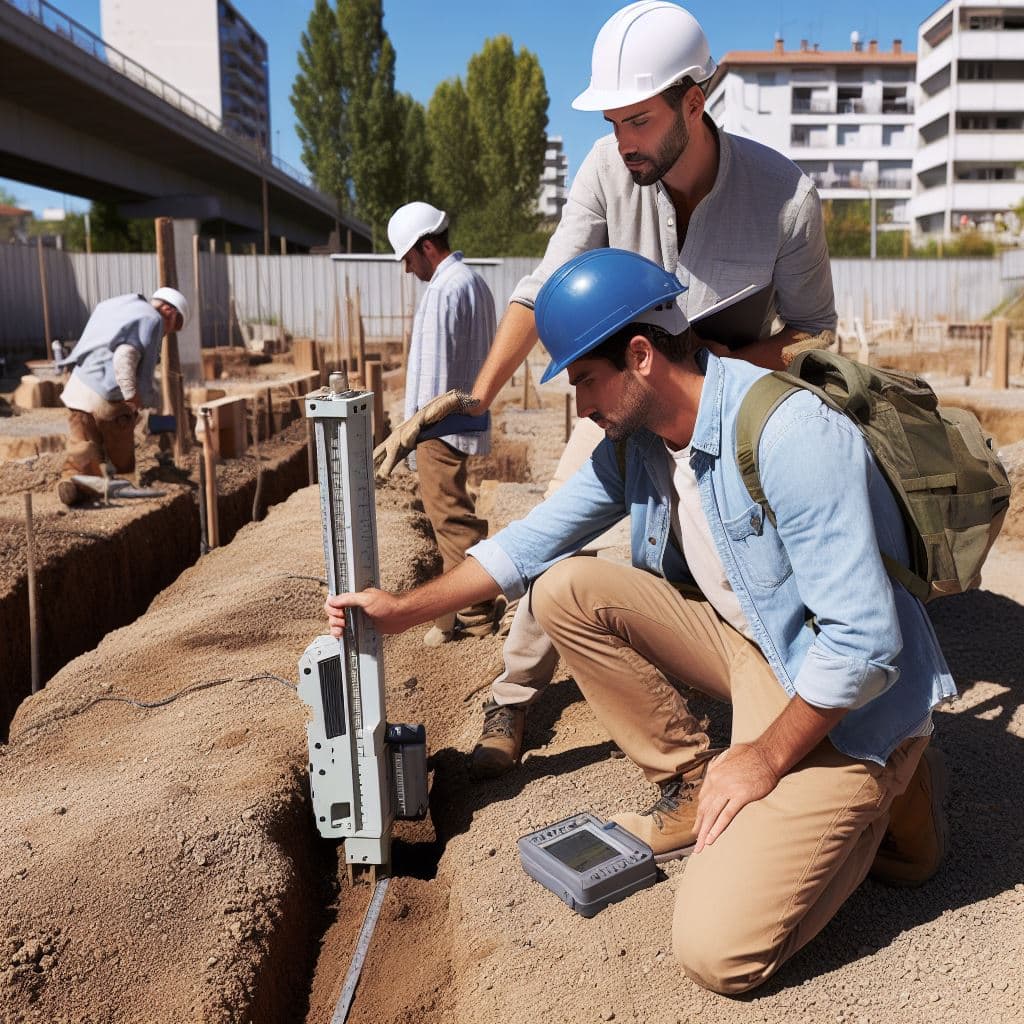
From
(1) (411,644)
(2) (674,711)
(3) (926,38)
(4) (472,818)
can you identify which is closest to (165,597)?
(1) (411,644)

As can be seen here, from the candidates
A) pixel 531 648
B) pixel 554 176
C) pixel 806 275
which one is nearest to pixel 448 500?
pixel 531 648

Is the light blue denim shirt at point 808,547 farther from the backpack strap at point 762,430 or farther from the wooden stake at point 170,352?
the wooden stake at point 170,352

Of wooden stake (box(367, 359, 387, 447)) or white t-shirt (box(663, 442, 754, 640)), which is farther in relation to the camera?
wooden stake (box(367, 359, 387, 447))

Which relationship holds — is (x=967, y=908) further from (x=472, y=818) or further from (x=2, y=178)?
(x=2, y=178)

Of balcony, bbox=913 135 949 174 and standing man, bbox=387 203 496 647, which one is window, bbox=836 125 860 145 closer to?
balcony, bbox=913 135 949 174

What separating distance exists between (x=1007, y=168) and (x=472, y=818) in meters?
52.4

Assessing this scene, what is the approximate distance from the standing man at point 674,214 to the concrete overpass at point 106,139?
1460cm

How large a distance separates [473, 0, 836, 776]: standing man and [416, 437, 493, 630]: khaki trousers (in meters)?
1.41

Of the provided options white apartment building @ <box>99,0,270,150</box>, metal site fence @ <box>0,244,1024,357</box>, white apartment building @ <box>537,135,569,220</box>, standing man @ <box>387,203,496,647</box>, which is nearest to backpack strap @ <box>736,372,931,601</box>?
standing man @ <box>387,203,496,647</box>

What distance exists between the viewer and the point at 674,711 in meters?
2.80

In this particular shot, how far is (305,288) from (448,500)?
21621 mm

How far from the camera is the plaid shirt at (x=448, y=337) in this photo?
4676mm

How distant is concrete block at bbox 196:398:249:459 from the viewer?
30.2 ft

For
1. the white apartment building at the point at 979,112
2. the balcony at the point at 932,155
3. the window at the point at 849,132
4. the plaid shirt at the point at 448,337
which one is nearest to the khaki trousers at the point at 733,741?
the plaid shirt at the point at 448,337
